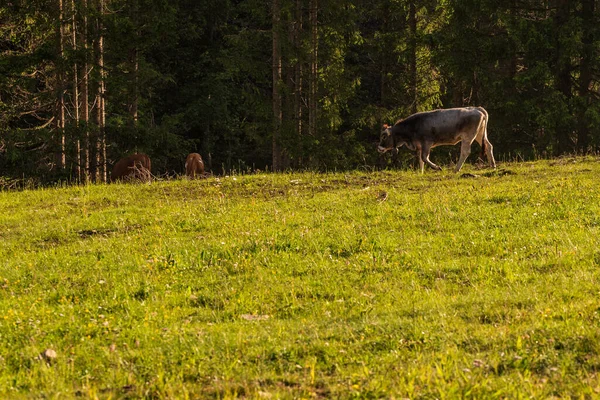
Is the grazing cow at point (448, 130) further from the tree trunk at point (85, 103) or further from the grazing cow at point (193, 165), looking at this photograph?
the tree trunk at point (85, 103)

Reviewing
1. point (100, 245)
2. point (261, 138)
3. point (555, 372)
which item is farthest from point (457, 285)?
point (261, 138)

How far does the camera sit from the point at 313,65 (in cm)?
3700

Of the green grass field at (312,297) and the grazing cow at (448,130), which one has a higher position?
the grazing cow at (448,130)

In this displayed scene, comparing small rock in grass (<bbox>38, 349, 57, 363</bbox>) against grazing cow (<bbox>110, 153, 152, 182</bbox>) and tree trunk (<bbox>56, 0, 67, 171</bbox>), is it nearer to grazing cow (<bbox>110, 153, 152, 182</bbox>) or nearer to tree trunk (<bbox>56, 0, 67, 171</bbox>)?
grazing cow (<bbox>110, 153, 152, 182</bbox>)

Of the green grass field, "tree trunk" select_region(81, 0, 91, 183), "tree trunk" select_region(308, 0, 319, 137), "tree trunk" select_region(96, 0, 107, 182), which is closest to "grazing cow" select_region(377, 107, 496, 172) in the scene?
the green grass field

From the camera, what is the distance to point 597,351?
6855 mm

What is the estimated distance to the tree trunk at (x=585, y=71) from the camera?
101ft

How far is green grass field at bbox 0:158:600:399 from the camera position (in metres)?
6.64

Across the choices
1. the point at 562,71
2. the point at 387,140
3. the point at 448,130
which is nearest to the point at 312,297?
the point at 448,130

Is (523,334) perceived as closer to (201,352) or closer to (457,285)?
(457,285)

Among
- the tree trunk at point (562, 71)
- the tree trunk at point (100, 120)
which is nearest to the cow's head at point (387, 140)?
the tree trunk at point (100, 120)

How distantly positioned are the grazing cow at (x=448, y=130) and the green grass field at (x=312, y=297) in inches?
197

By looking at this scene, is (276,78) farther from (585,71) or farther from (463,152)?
(463,152)

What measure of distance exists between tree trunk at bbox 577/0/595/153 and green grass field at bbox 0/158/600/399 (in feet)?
51.5
